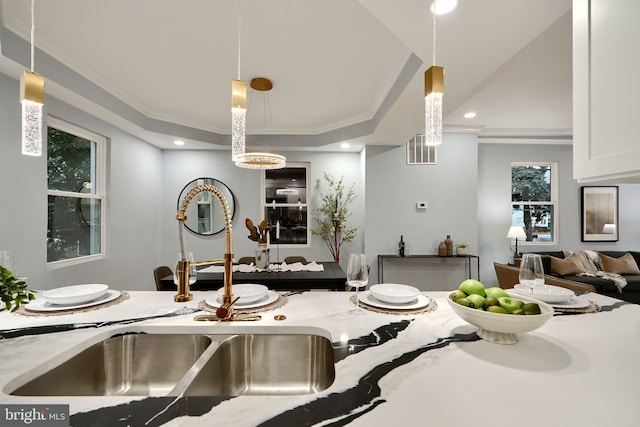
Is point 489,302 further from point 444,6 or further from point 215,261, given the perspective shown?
point 444,6

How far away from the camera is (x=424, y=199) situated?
4203 mm

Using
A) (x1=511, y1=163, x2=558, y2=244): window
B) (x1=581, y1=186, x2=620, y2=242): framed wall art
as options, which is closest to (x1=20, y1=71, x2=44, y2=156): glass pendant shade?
(x1=511, y1=163, x2=558, y2=244): window

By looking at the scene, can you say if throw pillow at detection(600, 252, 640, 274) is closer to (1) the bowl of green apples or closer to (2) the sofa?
(2) the sofa

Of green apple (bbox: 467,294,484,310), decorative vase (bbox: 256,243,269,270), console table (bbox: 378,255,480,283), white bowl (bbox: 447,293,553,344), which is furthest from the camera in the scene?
console table (bbox: 378,255,480,283)

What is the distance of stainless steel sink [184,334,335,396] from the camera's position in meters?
1.04

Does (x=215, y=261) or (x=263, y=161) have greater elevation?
(x=263, y=161)

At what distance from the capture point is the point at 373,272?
164 inches

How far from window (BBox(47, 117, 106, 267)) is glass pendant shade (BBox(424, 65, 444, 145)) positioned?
3.36 m

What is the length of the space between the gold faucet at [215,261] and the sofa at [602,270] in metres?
4.09

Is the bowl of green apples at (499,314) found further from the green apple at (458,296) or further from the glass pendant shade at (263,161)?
the glass pendant shade at (263,161)

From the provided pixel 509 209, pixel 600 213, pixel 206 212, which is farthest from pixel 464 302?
pixel 600 213

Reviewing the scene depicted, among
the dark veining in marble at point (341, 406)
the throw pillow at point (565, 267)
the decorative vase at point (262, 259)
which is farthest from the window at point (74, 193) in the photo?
the throw pillow at point (565, 267)

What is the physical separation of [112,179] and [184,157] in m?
1.27

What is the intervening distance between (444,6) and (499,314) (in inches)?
57.2
